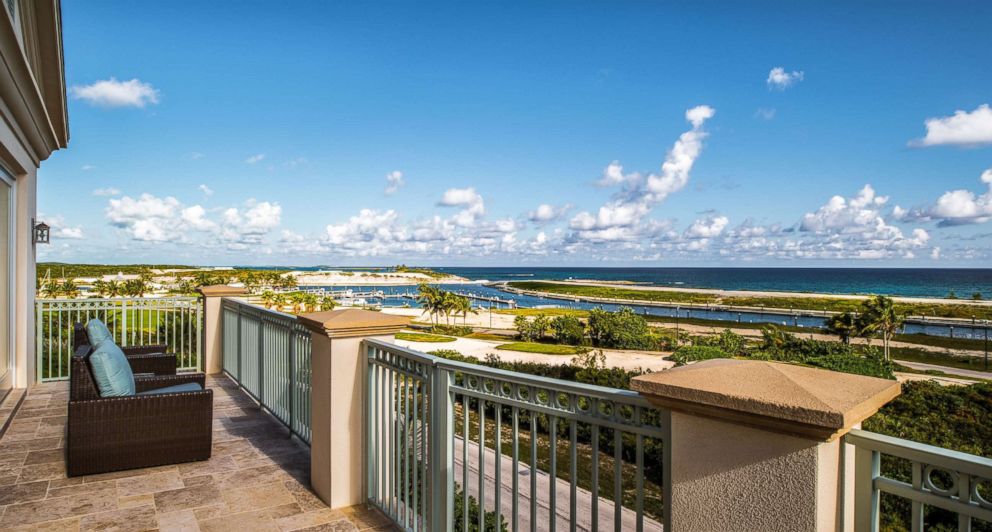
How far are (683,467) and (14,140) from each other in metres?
7.38

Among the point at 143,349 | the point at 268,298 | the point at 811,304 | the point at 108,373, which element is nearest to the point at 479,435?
the point at 108,373

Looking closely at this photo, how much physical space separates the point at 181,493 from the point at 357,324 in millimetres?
1814

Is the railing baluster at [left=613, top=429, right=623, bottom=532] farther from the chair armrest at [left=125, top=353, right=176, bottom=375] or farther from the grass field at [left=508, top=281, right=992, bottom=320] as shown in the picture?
the grass field at [left=508, top=281, right=992, bottom=320]

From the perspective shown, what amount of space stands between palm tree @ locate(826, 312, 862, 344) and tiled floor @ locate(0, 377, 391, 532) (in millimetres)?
41755

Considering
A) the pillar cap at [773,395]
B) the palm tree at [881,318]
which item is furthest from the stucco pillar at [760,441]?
the palm tree at [881,318]

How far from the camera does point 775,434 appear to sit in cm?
143

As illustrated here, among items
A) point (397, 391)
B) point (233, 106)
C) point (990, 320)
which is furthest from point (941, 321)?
point (397, 391)

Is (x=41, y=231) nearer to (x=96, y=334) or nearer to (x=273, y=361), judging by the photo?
(x=96, y=334)

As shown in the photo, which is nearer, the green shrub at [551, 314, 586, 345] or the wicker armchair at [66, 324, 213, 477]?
the wicker armchair at [66, 324, 213, 477]

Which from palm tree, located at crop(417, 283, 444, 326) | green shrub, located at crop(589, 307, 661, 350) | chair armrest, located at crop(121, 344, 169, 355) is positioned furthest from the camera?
palm tree, located at crop(417, 283, 444, 326)

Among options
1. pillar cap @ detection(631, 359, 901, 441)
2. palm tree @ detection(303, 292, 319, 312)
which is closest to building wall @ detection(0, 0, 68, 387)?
pillar cap @ detection(631, 359, 901, 441)

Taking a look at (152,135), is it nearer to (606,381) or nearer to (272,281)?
(606,381)

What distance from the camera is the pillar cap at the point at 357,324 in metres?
3.54

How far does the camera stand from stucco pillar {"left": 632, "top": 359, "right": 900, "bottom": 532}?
135 centimetres
